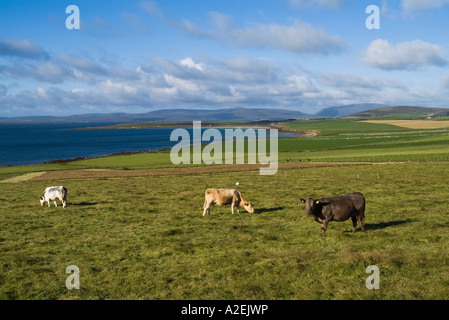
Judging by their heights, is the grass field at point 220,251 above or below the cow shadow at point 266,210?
below

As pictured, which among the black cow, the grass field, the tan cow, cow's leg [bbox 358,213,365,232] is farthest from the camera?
the tan cow

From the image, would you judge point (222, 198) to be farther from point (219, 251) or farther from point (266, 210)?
point (219, 251)

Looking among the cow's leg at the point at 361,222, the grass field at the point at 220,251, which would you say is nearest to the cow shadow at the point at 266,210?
the grass field at the point at 220,251

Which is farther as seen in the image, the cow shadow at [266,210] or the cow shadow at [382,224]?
the cow shadow at [266,210]

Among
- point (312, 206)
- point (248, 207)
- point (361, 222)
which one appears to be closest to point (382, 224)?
point (361, 222)

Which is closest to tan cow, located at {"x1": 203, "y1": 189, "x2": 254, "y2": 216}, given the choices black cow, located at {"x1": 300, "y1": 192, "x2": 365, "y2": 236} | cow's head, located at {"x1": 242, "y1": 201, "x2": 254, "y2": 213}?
cow's head, located at {"x1": 242, "y1": 201, "x2": 254, "y2": 213}

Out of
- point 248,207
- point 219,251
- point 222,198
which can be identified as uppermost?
point 222,198

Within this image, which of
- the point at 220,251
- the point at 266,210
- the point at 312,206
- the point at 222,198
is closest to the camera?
the point at 220,251

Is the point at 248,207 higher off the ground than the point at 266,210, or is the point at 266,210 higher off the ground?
the point at 248,207

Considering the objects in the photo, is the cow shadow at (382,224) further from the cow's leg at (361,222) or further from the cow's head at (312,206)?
the cow's head at (312,206)

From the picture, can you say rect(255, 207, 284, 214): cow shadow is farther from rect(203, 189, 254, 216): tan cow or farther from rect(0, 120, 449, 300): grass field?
rect(203, 189, 254, 216): tan cow

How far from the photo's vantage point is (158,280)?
13.0 m
